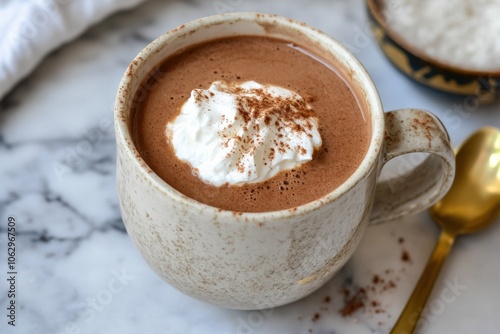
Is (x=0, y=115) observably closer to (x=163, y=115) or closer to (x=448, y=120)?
(x=163, y=115)

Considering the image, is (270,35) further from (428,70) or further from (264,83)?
(428,70)

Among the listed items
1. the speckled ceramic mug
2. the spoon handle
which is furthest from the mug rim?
the spoon handle

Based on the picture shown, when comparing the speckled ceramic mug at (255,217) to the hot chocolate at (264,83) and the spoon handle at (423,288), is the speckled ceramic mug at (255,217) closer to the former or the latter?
the hot chocolate at (264,83)

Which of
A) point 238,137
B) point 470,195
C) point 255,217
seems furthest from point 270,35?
point 470,195

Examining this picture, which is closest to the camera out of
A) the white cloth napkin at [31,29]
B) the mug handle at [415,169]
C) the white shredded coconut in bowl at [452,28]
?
the mug handle at [415,169]

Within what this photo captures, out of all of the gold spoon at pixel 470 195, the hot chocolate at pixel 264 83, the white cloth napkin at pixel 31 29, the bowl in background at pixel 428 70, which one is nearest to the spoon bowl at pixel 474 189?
the gold spoon at pixel 470 195

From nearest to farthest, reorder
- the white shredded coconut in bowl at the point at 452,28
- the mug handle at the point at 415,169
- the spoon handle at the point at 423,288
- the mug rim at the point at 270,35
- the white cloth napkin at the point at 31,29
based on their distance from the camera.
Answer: the mug rim at the point at 270,35 → the mug handle at the point at 415,169 → the spoon handle at the point at 423,288 → the white cloth napkin at the point at 31,29 → the white shredded coconut in bowl at the point at 452,28

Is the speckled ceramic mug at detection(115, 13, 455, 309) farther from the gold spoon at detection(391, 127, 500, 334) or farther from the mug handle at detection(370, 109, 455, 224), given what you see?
the gold spoon at detection(391, 127, 500, 334)
